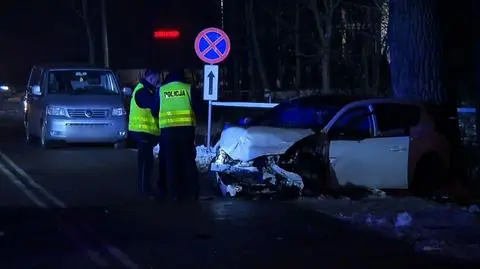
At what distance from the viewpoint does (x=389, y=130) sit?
11539 millimetres

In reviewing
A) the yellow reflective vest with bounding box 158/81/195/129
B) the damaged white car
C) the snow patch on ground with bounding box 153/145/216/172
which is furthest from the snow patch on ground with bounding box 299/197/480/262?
the snow patch on ground with bounding box 153/145/216/172

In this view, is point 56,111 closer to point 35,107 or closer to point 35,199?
point 35,107

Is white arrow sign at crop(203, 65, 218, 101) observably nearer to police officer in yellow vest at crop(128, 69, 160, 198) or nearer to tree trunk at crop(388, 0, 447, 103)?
tree trunk at crop(388, 0, 447, 103)

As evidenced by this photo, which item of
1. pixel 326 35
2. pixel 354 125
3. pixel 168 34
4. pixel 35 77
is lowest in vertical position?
pixel 354 125

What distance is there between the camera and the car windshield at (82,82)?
1891 cm

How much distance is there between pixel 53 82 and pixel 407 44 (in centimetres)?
869

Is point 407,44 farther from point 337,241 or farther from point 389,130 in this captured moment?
point 337,241

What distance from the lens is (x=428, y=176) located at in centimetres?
1162

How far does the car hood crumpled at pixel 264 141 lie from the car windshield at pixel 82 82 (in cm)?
826

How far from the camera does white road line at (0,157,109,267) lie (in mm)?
7461

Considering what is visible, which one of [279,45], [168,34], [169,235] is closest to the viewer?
[169,235]

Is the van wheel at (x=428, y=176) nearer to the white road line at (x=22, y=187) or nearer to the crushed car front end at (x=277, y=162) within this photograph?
the crushed car front end at (x=277, y=162)

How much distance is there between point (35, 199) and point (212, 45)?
6.13m

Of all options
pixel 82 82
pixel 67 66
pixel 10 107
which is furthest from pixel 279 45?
pixel 82 82
